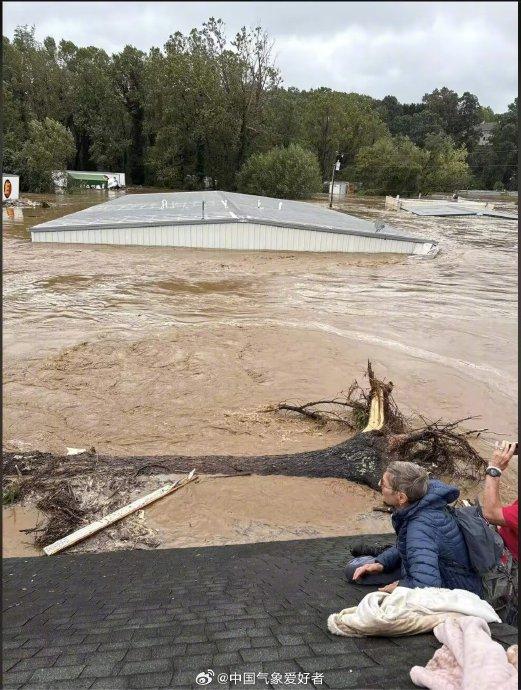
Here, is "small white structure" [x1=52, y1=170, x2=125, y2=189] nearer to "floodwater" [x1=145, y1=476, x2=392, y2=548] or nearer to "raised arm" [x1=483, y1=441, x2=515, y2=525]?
"floodwater" [x1=145, y1=476, x2=392, y2=548]

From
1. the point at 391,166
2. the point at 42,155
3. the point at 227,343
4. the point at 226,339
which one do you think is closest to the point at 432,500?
the point at 227,343

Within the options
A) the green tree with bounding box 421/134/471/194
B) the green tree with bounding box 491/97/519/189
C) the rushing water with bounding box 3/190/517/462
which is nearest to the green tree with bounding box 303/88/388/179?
the green tree with bounding box 421/134/471/194

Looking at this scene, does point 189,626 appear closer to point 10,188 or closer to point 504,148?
point 10,188

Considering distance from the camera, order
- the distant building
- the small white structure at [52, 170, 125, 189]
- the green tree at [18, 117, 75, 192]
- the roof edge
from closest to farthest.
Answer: the roof edge
the green tree at [18, 117, 75, 192]
the small white structure at [52, 170, 125, 189]
the distant building

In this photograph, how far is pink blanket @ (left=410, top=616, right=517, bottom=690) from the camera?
1866 mm

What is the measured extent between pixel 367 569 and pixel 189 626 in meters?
1.31

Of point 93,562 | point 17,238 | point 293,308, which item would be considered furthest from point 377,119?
point 93,562

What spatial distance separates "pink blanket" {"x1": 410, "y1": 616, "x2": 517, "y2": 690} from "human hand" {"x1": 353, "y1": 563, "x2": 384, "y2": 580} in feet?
3.61

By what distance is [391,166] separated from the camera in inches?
2126

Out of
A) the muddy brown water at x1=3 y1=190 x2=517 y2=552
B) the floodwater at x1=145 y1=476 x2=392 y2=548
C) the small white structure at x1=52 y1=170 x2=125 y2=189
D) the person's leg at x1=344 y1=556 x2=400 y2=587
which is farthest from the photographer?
the small white structure at x1=52 y1=170 x2=125 y2=189

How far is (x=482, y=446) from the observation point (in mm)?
7730

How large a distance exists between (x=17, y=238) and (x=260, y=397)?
1791 cm

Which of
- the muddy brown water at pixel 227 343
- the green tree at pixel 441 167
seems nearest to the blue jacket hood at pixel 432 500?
the muddy brown water at pixel 227 343

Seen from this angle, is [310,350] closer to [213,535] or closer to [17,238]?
[213,535]
